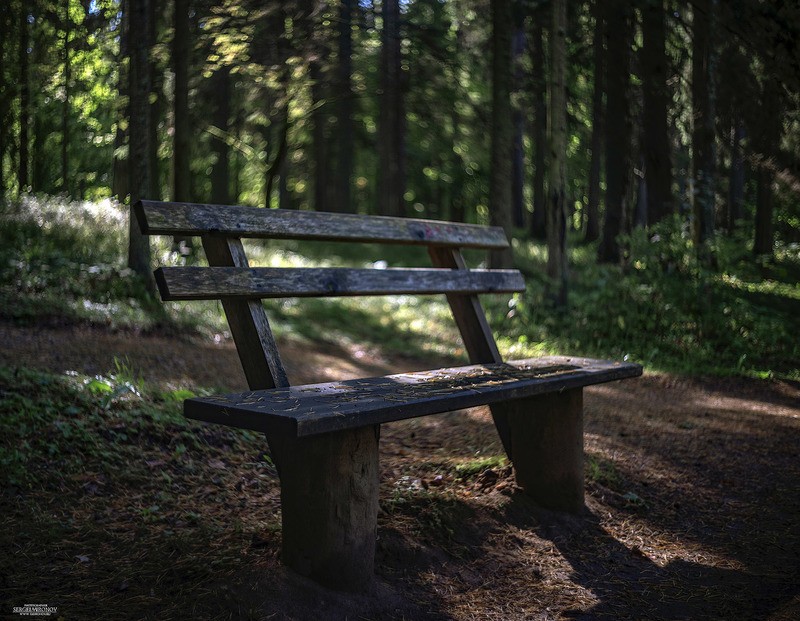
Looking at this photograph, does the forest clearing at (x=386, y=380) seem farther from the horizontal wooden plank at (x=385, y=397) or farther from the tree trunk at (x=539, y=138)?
the tree trunk at (x=539, y=138)

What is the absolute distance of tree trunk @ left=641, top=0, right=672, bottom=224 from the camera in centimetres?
1213

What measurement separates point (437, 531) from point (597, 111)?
12.4 m

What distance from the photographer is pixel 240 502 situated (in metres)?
4.02

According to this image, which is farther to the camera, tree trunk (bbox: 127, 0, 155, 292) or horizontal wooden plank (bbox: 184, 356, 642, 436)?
tree trunk (bbox: 127, 0, 155, 292)

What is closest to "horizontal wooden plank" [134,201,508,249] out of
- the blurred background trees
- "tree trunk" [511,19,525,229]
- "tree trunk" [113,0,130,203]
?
the blurred background trees

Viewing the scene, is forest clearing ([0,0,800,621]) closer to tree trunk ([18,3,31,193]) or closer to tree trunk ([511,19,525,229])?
tree trunk ([18,3,31,193])

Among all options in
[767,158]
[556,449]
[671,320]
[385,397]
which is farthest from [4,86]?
[767,158]

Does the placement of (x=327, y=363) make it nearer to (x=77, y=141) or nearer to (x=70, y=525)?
(x=70, y=525)

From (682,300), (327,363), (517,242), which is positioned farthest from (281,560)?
(517,242)

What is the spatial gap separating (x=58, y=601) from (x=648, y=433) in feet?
14.6

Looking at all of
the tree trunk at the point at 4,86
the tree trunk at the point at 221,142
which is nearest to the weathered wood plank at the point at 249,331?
the tree trunk at the point at 4,86

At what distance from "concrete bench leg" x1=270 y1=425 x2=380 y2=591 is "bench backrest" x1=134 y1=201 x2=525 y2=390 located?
0.50m

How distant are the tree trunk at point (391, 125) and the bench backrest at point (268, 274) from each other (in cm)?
1454

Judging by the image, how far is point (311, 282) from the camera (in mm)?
3641
